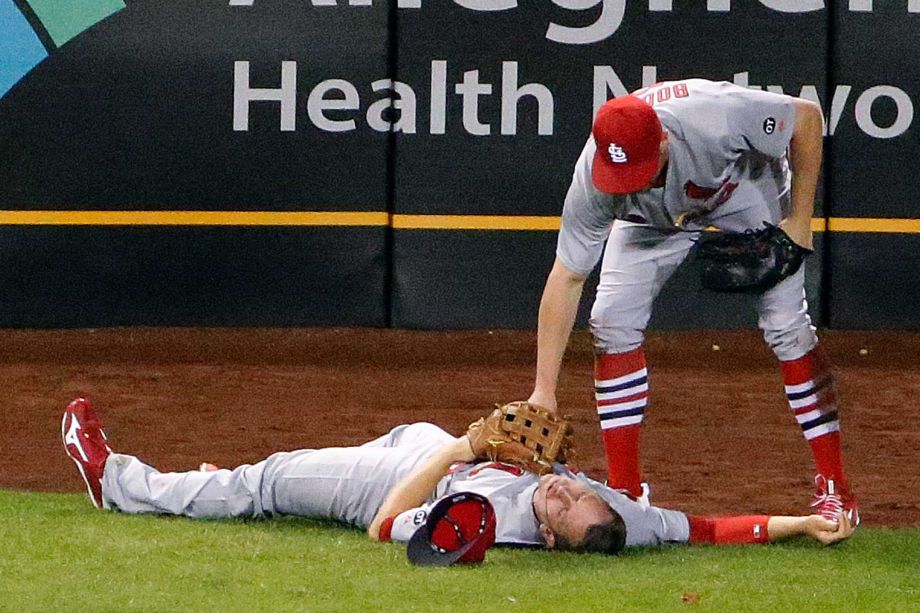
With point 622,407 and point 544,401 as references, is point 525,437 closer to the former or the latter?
point 544,401

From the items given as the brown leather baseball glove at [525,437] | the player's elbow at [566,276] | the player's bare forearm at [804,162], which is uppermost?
the player's bare forearm at [804,162]

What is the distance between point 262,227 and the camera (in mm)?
9086

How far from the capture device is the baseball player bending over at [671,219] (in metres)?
5.02

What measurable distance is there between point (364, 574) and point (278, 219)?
15.7 feet

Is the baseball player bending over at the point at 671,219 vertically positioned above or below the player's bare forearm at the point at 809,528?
above

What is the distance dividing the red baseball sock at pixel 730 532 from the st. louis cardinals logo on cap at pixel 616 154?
1154mm

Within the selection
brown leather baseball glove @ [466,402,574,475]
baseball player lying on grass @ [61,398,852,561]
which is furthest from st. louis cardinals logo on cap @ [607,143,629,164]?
baseball player lying on grass @ [61,398,852,561]

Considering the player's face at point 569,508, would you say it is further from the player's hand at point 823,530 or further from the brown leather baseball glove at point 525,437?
the player's hand at point 823,530

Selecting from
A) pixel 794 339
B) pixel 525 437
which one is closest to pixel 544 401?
pixel 525 437

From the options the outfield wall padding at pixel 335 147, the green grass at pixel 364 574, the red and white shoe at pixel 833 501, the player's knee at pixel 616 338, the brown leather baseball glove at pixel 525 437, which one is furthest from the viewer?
the outfield wall padding at pixel 335 147

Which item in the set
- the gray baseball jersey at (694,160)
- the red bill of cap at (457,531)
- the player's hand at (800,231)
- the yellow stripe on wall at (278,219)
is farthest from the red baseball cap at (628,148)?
Result: the yellow stripe on wall at (278,219)

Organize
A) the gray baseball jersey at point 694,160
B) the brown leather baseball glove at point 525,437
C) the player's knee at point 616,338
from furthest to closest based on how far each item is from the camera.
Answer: the player's knee at point 616,338, the gray baseball jersey at point 694,160, the brown leather baseball glove at point 525,437

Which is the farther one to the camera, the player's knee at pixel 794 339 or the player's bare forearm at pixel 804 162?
the player's knee at pixel 794 339

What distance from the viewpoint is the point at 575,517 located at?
15.6 feet
